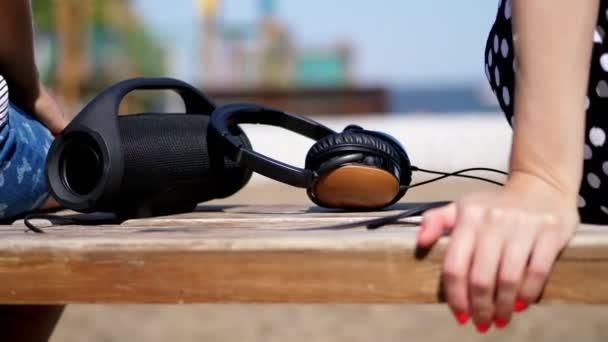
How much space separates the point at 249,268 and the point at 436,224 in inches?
8.1

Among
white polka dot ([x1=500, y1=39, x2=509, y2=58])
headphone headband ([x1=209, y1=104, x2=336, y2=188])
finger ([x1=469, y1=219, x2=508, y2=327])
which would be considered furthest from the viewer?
headphone headband ([x1=209, y1=104, x2=336, y2=188])

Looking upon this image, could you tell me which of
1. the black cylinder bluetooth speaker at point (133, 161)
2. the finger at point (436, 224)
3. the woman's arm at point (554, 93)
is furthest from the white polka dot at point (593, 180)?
the black cylinder bluetooth speaker at point (133, 161)

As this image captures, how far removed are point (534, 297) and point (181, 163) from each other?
757 mm

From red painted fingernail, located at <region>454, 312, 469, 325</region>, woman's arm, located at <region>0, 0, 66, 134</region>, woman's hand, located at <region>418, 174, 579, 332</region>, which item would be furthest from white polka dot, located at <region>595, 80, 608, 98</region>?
woman's arm, located at <region>0, 0, 66, 134</region>

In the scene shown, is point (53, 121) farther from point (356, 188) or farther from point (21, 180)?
point (356, 188)

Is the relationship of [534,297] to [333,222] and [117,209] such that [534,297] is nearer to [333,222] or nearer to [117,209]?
[333,222]

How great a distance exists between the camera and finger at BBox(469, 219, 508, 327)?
2.79ft

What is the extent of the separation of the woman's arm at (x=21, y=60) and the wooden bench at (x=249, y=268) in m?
0.64

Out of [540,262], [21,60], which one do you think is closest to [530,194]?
[540,262]

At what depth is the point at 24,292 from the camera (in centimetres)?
102

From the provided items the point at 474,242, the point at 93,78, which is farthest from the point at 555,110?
the point at 93,78

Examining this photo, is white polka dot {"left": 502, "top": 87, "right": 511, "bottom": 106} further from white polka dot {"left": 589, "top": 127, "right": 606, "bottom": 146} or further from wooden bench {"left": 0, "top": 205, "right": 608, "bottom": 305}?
wooden bench {"left": 0, "top": 205, "right": 608, "bottom": 305}

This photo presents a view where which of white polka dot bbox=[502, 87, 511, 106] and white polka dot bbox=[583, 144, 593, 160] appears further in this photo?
white polka dot bbox=[502, 87, 511, 106]

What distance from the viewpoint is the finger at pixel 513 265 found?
852 mm
